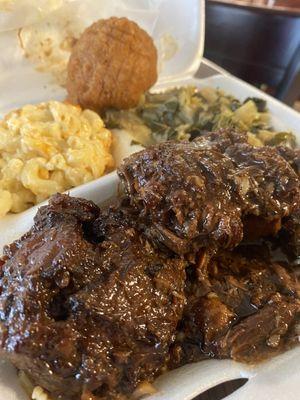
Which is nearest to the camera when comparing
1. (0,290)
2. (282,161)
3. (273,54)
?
(0,290)

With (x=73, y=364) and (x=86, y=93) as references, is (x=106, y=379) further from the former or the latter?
(x=86, y=93)

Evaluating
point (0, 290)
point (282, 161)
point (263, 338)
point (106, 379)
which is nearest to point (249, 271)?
point (263, 338)

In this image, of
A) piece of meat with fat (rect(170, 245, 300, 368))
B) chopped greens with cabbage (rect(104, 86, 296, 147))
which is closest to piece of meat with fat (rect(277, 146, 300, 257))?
piece of meat with fat (rect(170, 245, 300, 368))

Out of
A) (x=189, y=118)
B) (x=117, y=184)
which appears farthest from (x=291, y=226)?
(x=189, y=118)

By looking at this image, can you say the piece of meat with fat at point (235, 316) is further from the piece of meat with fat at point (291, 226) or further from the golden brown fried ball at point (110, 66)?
the golden brown fried ball at point (110, 66)

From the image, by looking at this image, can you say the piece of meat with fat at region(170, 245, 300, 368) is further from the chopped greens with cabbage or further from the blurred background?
the blurred background

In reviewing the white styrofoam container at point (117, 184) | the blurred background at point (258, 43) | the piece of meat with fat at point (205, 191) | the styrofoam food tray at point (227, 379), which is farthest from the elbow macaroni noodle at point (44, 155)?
the blurred background at point (258, 43)
